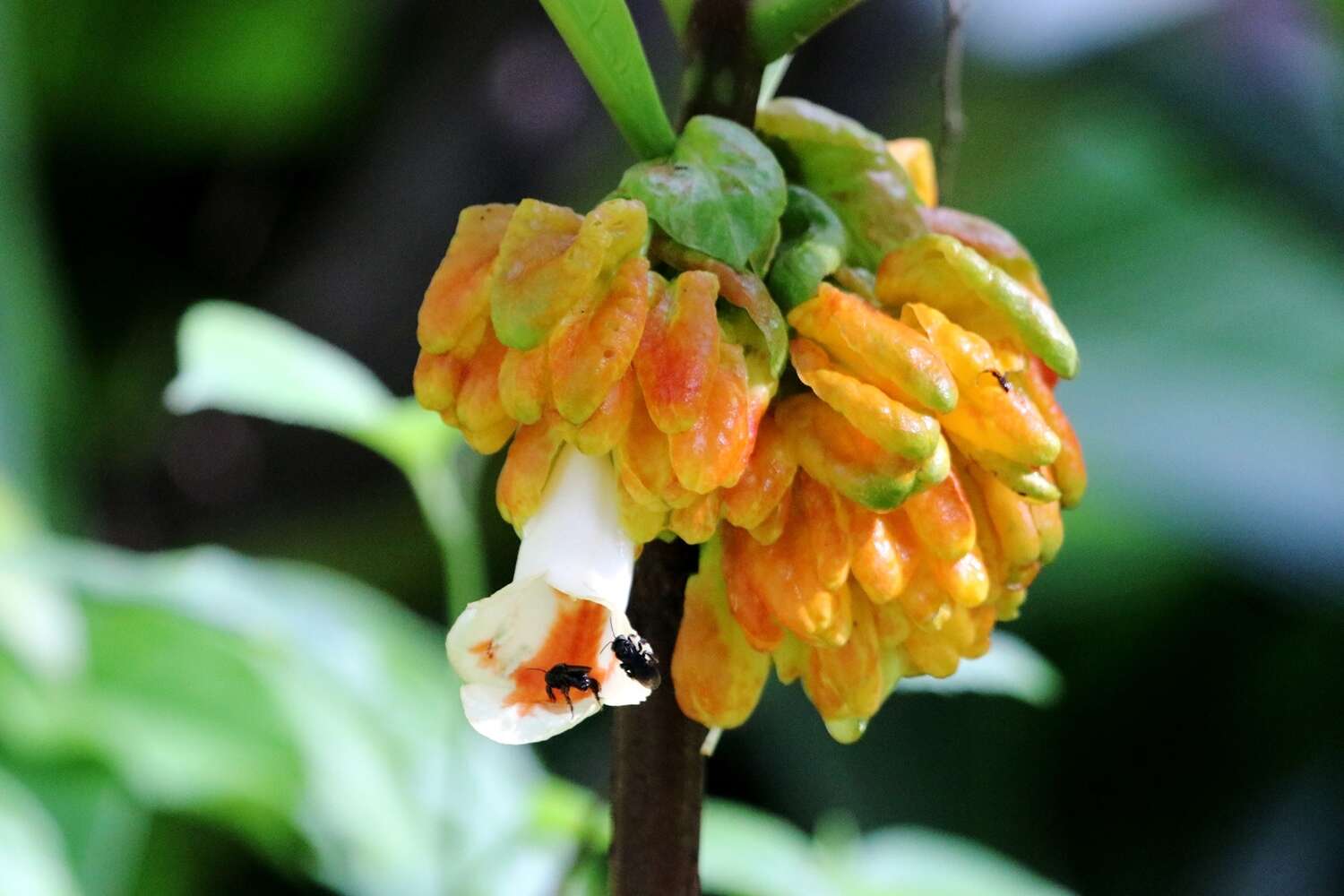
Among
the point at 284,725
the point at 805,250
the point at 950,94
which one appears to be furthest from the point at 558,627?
the point at 284,725

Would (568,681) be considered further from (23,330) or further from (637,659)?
(23,330)

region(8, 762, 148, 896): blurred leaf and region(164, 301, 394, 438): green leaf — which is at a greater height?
region(164, 301, 394, 438): green leaf

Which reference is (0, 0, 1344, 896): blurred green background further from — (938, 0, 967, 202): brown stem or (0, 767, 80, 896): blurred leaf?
(938, 0, 967, 202): brown stem

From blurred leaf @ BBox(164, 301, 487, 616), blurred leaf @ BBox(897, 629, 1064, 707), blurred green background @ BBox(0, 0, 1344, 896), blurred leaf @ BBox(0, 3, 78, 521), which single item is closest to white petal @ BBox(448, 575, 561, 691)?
blurred leaf @ BBox(897, 629, 1064, 707)

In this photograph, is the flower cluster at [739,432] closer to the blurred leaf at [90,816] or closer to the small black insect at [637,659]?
the small black insect at [637,659]

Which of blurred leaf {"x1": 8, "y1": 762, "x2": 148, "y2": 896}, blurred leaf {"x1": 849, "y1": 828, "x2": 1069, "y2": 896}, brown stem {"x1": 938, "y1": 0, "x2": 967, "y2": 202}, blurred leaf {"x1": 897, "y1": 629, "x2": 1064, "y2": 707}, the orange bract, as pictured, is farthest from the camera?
blurred leaf {"x1": 8, "y1": 762, "x2": 148, "y2": 896}

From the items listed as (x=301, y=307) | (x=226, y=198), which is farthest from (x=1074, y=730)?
(x=226, y=198)
